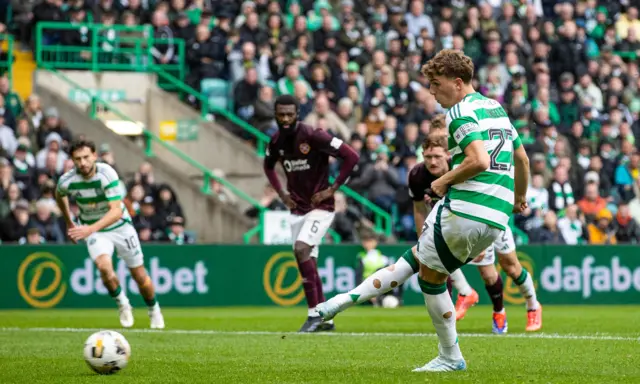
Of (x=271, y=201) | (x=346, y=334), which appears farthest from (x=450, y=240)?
(x=271, y=201)

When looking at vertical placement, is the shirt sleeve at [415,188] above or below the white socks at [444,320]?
above

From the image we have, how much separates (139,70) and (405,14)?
20.3 feet

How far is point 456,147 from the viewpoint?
9.03 m

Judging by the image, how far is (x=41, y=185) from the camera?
2198cm

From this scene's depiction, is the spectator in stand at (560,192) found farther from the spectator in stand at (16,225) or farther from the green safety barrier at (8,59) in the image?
the green safety barrier at (8,59)

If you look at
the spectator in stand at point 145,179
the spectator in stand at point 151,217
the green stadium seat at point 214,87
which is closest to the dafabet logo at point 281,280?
the spectator in stand at point 151,217

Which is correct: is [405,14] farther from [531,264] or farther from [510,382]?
[510,382]

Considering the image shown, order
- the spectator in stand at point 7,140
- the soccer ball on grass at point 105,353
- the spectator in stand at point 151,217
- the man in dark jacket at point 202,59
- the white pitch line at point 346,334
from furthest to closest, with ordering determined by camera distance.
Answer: the man in dark jacket at point 202,59 < the spectator in stand at point 7,140 < the spectator in stand at point 151,217 < the white pitch line at point 346,334 < the soccer ball on grass at point 105,353

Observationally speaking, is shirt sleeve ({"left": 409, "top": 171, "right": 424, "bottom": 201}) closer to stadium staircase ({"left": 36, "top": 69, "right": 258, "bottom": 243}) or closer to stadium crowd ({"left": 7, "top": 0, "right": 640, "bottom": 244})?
stadium crowd ({"left": 7, "top": 0, "right": 640, "bottom": 244})

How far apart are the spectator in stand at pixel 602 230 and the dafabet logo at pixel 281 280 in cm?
639

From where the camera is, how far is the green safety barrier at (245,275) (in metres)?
20.5

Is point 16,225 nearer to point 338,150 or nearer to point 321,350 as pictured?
point 338,150

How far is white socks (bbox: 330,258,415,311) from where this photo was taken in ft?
33.0

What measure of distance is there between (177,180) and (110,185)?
9788mm
